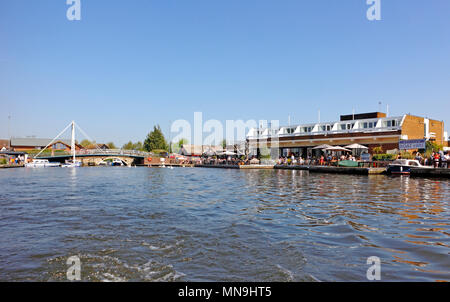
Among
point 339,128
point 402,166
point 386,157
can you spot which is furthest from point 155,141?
point 402,166

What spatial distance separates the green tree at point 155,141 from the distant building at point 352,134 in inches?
1652

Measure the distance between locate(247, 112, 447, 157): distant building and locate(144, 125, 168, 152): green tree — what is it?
138 feet

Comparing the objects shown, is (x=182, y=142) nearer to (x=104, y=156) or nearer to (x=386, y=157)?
(x=104, y=156)

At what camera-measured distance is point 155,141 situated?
98062mm

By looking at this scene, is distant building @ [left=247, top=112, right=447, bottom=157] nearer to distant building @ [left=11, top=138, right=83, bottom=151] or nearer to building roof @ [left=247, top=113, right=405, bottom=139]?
building roof @ [left=247, top=113, right=405, bottom=139]

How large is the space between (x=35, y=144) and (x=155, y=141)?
118 feet

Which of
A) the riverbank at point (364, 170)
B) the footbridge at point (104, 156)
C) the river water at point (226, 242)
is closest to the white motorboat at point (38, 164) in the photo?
the footbridge at point (104, 156)

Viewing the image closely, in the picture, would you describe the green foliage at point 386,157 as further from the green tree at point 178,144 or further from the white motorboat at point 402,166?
the green tree at point 178,144

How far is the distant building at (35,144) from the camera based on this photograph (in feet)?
297

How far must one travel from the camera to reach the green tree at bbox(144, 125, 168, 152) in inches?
3861

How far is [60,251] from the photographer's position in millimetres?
5820

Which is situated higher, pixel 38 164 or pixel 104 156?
pixel 104 156

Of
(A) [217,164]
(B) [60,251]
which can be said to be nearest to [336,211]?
(B) [60,251]

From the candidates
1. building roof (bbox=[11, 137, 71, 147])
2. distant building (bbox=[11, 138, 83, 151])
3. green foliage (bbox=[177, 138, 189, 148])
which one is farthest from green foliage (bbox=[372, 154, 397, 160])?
green foliage (bbox=[177, 138, 189, 148])
